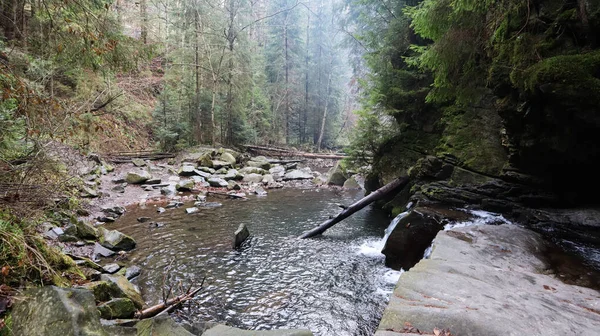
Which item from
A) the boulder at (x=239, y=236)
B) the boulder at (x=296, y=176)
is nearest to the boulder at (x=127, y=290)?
the boulder at (x=239, y=236)

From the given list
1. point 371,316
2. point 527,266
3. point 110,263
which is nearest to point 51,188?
point 110,263

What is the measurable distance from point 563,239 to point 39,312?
8052 millimetres

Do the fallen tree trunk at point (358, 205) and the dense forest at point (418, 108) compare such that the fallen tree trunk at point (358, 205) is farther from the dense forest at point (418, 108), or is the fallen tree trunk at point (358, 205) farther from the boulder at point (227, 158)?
the boulder at point (227, 158)

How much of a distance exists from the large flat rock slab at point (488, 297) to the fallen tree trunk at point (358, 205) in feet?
13.0

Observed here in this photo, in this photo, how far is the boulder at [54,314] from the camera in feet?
8.44

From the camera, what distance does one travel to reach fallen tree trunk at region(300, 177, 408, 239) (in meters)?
8.48

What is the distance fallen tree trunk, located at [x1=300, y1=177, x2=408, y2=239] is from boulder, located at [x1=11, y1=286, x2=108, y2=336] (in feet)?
19.3

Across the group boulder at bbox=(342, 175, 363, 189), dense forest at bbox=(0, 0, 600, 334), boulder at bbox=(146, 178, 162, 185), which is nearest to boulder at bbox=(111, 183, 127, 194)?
dense forest at bbox=(0, 0, 600, 334)

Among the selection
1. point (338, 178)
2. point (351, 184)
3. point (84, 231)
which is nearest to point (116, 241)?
point (84, 231)

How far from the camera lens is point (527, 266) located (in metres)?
4.28

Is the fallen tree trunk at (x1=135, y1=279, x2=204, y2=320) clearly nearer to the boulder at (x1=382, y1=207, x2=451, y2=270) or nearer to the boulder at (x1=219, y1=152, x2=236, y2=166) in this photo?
the boulder at (x1=382, y1=207, x2=451, y2=270)

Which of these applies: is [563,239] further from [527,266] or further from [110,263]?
[110,263]

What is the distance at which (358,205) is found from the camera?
8.94 metres

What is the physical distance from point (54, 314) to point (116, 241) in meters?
4.58
